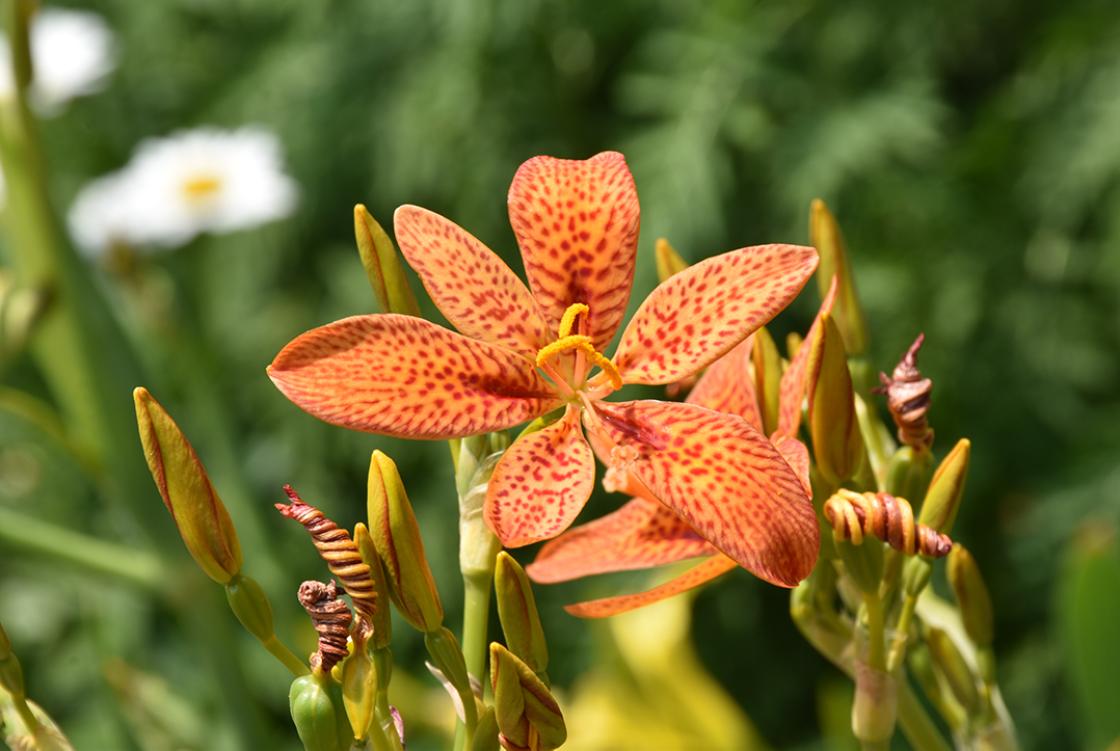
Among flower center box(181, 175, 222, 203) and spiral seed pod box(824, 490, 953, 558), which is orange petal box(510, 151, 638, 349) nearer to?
spiral seed pod box(824, 490, 953, 558)

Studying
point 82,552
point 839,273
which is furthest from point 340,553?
point 82,552

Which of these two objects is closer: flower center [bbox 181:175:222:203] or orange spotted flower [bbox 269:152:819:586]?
orange spotted flower [bbox 269:152:819:586]

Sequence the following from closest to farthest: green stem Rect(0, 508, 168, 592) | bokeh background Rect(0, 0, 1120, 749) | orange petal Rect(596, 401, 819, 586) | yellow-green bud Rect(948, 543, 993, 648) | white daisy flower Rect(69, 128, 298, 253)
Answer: orange petal Rect(596, 401, 819, 586) < yellow-green bud Rect(948, 543, 993, 648) < green stem Rect(0, 508, 168, 592) < bokeh background Rect(0, 0, 1120, 749) < white daisy flower Rect(69, 128, 298, 253)

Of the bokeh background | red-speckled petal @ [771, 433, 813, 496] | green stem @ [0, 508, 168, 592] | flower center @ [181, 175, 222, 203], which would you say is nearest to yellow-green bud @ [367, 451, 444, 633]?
red-speckled petal @ [771, 433, 813, 496]

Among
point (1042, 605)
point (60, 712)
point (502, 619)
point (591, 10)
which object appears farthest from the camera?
point (60, 712)

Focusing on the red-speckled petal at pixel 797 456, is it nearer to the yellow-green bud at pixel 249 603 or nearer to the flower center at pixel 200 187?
Result: the yellow-green bud at pixel 249 603

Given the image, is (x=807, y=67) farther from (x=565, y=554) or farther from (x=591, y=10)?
(x=565, y=554)

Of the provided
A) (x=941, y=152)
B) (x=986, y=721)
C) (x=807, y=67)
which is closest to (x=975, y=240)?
(x=941, y=152)
